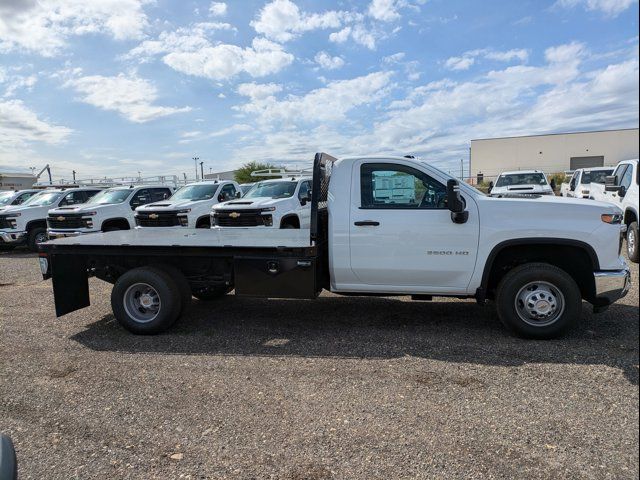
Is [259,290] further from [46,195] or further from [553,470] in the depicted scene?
[46,195]

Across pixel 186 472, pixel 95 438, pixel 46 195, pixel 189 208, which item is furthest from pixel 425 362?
pixel 46 195

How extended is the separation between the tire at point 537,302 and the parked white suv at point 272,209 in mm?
6918

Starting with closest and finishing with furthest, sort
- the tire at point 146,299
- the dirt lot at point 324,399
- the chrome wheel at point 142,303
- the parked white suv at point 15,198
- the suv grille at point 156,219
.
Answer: the dirt lot at point 324,399, the tire at point 146,299, the chrome wheel at point 142,303, the suv grille at point 156,219, the parked white suv at point 15,198

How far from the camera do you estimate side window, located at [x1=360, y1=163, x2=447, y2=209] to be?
5.40m

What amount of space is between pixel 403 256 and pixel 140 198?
11.3 metres

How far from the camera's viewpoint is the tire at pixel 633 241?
9.53 metres

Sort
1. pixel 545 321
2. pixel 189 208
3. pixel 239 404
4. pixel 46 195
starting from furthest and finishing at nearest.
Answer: pixel 46 195 → pixel 189 208 → pixel 545 321 → pixel 239 404

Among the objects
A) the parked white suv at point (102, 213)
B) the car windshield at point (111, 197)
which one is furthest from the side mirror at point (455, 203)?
the car windshield at point (111, 197)

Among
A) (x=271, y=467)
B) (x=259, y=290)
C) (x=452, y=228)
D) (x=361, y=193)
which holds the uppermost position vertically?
(x=361, y=193)

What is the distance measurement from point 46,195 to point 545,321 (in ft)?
53.0

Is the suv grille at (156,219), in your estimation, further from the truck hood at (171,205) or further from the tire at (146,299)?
the tire at (146,299)

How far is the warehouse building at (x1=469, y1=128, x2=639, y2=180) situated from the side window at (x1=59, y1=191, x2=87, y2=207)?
37211mm

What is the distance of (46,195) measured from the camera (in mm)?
16219

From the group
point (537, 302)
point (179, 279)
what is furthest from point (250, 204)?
point (537, 302)
